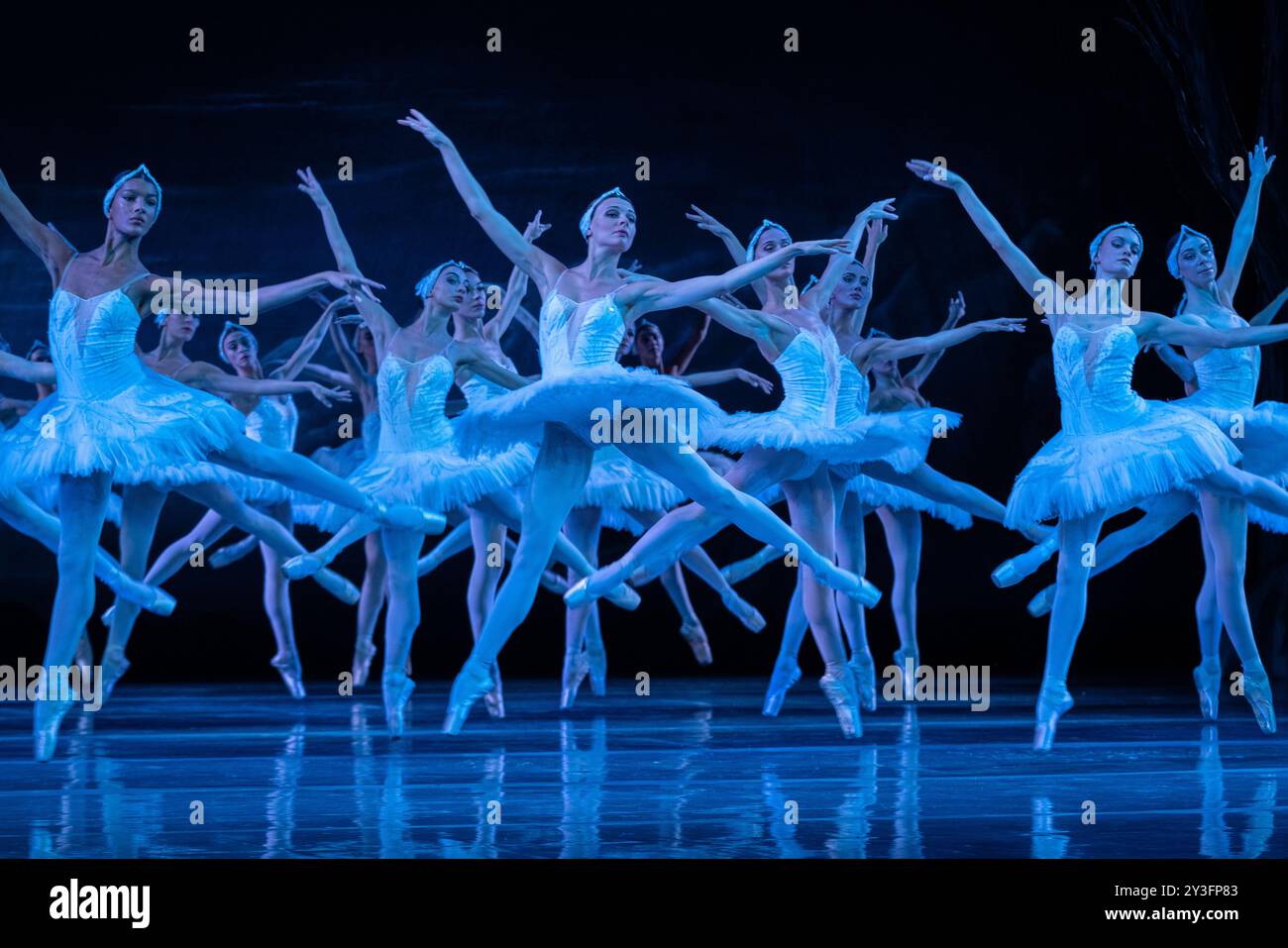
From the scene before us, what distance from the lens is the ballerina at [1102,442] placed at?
16.9ft

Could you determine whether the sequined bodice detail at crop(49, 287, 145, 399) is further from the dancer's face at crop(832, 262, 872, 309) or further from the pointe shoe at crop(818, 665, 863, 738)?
the dancer's face at crop(832, 262, 872, 309)

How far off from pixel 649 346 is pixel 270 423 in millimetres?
1908

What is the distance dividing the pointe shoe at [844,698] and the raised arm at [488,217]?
1.65m

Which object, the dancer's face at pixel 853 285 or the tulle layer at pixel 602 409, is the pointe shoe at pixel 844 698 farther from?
the dancer's face at pixel 853 285

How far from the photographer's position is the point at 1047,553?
19.7 feet

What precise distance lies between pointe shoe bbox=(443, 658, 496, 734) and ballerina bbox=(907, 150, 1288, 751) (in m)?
1.76

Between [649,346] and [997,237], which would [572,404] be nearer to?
[997,237]

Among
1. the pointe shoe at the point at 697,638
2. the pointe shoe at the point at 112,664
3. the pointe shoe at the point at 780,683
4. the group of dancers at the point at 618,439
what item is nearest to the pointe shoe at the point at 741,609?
the pointe shoe at the point at 697,638

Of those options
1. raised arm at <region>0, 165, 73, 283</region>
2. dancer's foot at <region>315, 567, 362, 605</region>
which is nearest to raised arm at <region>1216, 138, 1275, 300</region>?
dancer's foot at <region>315, 567, 362, 605</region>

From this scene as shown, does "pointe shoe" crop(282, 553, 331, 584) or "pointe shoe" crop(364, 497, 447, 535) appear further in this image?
"pointe shoe" crop(282, 553, 331, 584)

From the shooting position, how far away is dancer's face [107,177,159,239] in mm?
4930

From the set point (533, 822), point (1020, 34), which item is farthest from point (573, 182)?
point (533, 822)
